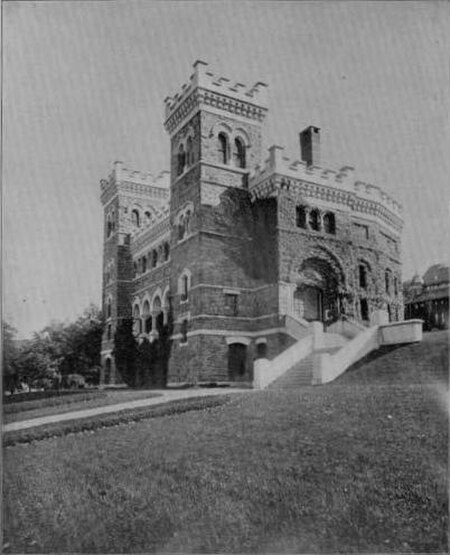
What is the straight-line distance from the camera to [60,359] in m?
12.8

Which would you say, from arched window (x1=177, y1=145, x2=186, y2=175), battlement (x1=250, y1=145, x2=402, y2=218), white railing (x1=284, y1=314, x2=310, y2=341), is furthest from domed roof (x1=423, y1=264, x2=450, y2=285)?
arched window (x1=177, y1=145, x2=186, y2=175)

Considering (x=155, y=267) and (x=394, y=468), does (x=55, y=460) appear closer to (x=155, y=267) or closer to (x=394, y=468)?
(x=394, y=468)

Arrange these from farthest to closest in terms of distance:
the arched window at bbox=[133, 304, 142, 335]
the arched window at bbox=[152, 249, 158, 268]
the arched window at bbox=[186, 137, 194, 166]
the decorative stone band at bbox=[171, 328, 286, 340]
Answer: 1. the arched window at bbox=[152, 249, 158, 268]
2. the arched window at bbox=[186, 137, 194, 166]
3. the arched window at bbox=[133, 304, 142, 335]
4. the decorative stone band at bbox=[171, 328, 286, 340]

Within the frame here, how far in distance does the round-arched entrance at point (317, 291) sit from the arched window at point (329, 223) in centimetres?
114

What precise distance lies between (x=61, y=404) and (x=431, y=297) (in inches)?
327

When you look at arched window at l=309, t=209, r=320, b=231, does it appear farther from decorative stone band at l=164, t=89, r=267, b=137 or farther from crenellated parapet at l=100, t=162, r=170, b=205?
crenellated parapet at l=100, t=162, r=170, b=205

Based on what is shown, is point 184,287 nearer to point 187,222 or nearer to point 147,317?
point 147,317

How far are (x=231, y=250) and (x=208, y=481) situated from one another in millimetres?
10297

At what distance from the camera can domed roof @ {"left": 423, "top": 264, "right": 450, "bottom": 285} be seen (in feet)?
26.3

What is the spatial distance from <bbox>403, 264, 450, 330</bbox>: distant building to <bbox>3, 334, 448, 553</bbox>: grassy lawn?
1785 mm

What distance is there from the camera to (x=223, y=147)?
18.8m

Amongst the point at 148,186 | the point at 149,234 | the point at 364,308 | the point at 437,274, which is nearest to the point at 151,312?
the point at 149,234

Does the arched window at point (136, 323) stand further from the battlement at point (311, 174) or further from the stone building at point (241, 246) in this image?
the battlement at point (311, 174)

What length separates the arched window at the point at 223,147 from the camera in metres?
18.6
